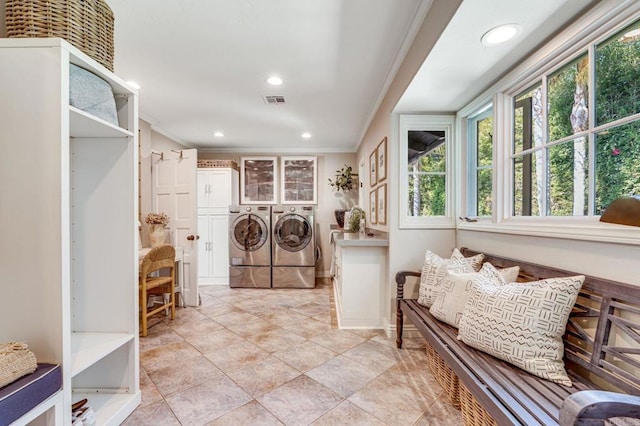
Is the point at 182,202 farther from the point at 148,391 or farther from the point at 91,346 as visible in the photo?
the point at 91,346

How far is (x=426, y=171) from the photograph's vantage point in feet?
8.74

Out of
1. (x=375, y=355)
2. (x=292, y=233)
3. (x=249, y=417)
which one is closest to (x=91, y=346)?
(x=249, y=417)

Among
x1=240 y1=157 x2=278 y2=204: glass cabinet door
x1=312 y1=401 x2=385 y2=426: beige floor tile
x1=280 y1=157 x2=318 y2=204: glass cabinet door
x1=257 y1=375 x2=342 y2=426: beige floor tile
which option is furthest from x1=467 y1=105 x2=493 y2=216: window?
x1=240 y1=157 x2=278 y2=204: glass cabinet door

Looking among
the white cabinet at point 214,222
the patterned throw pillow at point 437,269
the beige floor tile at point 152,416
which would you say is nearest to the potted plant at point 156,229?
the white cabinet at point 214,222

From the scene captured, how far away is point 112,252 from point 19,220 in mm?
480

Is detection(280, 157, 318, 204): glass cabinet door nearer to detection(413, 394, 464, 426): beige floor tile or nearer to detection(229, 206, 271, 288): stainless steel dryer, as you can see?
detection(229, 206, 271, 288): stainless steel dryer

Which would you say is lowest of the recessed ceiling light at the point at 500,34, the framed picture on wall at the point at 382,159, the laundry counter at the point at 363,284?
the laundry counter at the point at 363,284

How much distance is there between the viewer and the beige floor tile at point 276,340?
8.18 feet

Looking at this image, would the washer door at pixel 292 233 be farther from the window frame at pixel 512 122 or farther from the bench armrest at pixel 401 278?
the window frame at pixel 512 122

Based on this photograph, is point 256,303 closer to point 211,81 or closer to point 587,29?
point 211,81

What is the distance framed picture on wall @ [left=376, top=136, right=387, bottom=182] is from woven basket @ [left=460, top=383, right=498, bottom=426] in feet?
6.42

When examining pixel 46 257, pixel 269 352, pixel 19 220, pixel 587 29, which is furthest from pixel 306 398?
pixel 587 29

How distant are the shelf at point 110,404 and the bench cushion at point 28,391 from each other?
524 mm

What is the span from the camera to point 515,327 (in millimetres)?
1283
